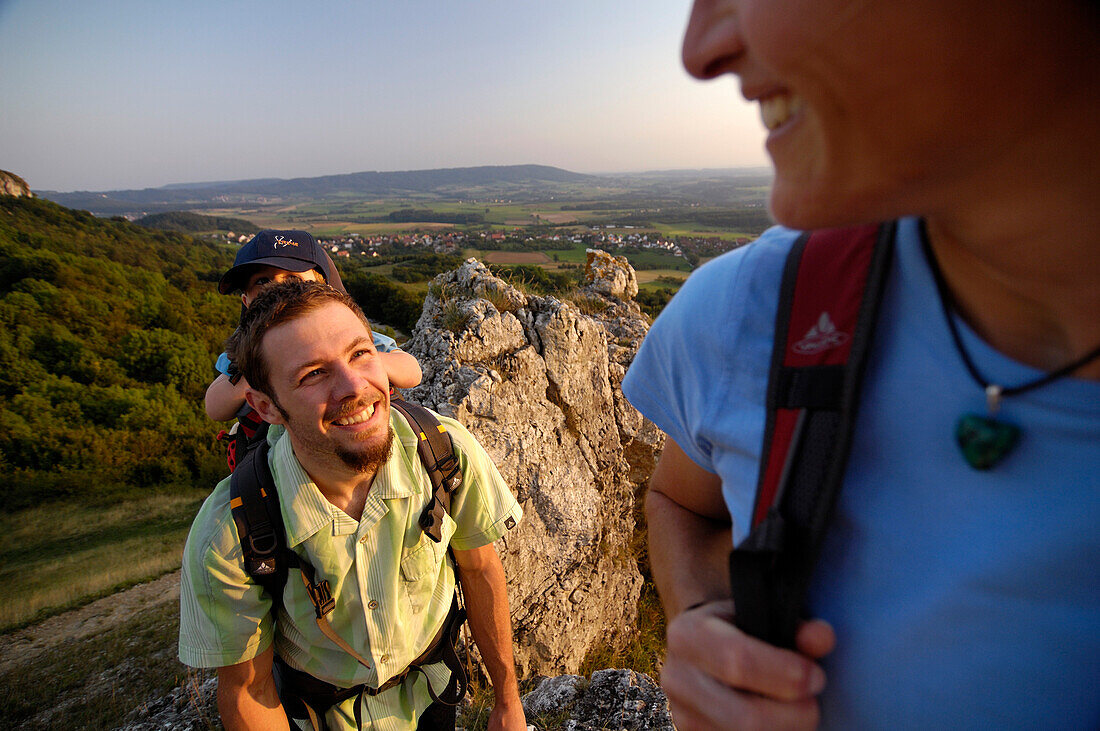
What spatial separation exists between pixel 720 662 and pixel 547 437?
4.67 meters

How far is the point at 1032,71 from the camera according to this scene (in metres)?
0.57

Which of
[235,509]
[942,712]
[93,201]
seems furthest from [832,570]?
[93,201]

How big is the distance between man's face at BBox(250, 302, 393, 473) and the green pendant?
94.0 inches

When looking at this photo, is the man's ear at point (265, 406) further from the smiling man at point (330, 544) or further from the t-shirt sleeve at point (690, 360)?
the t-shirt sleeve at point (690, 360)

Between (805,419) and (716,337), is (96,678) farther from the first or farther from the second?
(805,419)

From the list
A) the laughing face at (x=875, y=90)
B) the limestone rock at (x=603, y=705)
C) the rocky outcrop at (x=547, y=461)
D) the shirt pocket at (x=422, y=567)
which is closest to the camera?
the laughing face at (x=875, y=90)

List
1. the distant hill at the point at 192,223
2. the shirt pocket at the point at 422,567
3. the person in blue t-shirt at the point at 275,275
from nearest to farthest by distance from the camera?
the shirt pocket at the point at 422,567, the person in blue t-shirt at the point at 275,275, the distant hill at the point at 192,223

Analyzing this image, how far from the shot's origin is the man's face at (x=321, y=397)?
7.99ft

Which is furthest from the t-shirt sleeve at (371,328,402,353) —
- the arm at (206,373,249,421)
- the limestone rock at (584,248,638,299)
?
the limestone rock at (584,248,638,299)

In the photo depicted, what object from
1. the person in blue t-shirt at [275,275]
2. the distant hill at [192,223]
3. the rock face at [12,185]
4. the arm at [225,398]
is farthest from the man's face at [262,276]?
the distant hill at [192,223]

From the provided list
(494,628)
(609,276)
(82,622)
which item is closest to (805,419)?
(494,628)

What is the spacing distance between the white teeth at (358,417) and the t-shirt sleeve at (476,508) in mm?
541

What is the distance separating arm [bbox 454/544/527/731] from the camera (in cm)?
296

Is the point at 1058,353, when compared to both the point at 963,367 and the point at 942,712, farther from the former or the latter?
the point at 942,712
